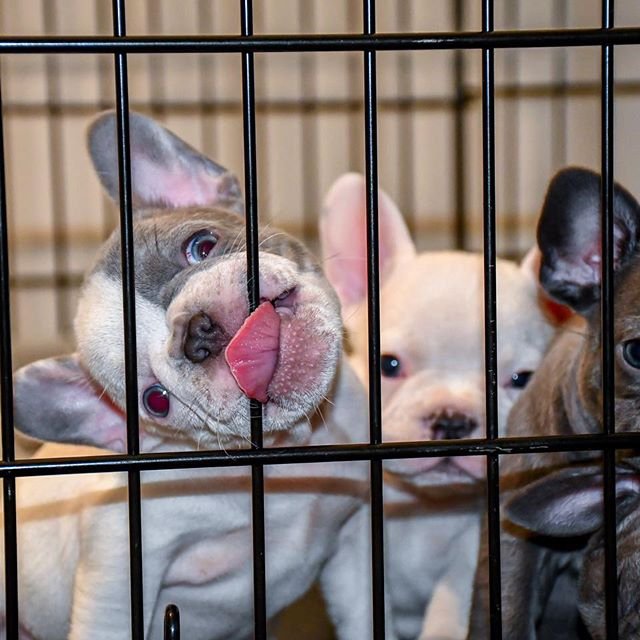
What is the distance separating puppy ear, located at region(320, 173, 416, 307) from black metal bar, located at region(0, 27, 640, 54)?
29.9 inches

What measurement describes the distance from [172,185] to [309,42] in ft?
1.87

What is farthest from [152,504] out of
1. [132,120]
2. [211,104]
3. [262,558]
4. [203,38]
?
[211,104]

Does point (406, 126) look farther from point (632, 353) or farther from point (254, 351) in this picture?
point (254, 351)

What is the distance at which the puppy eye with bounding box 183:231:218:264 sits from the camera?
1329 mm

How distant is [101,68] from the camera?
10.4 feet

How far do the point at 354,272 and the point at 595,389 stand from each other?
65 centimetres

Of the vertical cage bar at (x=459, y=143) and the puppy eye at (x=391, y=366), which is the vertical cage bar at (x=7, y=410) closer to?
the puppy eye at (x=391, y=366)

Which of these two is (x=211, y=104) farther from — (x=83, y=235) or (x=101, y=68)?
(x=83, y=235)

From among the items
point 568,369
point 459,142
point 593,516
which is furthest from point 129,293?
point 459,142

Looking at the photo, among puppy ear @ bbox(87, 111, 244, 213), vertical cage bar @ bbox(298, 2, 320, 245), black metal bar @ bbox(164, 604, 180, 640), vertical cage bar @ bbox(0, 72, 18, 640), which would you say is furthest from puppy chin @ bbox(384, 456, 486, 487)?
vertical cage bar @ bbox(298, 2, 320, 245)

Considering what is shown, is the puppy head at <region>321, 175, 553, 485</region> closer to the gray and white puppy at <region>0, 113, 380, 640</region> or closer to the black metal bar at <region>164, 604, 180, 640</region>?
the gray and white puppy at <region>0, 113, 380, 640</region>

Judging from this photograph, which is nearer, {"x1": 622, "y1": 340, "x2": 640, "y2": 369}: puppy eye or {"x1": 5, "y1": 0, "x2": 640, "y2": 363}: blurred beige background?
{"x1": 622, "y1": 340, "x2": 640, "y2": 369}: puppy eye

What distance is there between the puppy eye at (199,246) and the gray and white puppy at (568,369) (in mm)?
423

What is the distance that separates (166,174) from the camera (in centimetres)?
153
